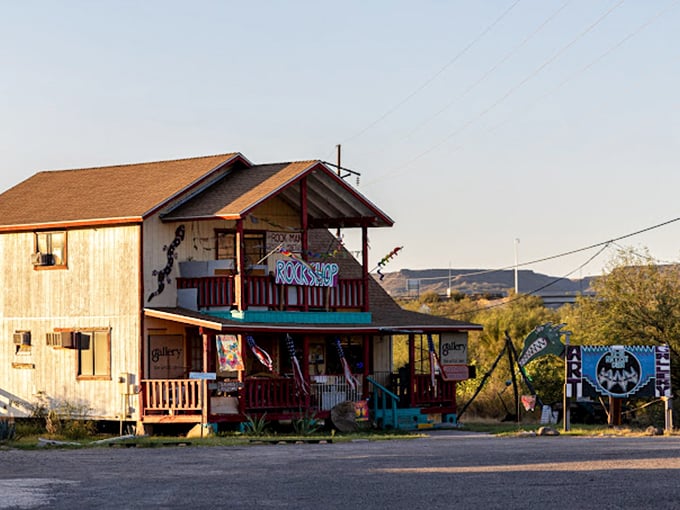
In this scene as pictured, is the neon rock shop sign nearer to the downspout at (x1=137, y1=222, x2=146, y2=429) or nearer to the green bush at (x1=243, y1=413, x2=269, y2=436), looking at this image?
the downspout at (x1=137, y1=222, x2=146, y2=429)

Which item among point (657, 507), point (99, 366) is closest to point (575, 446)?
point (657, 507)

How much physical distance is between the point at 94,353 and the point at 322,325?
238 inches

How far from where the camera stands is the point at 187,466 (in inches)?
829

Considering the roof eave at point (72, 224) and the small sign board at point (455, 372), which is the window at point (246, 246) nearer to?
the roof eave at point (72, 224)

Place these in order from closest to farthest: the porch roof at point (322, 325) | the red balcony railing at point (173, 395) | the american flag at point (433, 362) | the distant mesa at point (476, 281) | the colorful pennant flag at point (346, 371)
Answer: the red balcony railing at point (173, 395)
the porch roof at point (322, 325)
the colorful pennant flag at point (346, 371)
the american flag at point (433, 362)
the distant mesa at point (476, 281)

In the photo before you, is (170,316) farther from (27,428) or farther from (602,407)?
(602,407)

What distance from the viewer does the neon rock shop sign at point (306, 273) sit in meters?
33.7

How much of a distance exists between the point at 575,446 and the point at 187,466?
7555mm

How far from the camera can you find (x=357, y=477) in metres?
18.5

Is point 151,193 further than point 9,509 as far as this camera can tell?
Yes

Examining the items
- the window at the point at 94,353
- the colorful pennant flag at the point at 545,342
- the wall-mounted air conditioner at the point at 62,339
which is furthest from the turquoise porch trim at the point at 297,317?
the colorful pennant flag at the point at 545,342

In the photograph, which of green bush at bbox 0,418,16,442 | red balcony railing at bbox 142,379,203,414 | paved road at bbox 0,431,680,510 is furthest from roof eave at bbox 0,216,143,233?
paved road at bbox 0,431,680,510

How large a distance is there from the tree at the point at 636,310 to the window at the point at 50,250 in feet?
53.0

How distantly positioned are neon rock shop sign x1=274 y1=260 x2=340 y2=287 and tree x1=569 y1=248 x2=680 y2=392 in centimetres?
916
